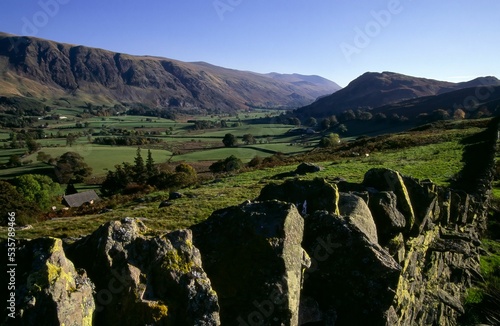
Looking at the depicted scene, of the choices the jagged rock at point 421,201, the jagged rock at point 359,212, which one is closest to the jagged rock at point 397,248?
the jagged rock at point 359,212

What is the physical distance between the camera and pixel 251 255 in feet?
18.6

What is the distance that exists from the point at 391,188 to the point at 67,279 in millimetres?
8522

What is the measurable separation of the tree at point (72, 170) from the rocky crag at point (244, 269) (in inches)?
3538

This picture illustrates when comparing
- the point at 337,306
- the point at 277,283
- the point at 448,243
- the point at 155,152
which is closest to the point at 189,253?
the point at 277,283

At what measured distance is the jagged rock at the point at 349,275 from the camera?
6172mm

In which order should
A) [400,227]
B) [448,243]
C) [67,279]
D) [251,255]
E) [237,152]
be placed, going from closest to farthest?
[67,279] → [251,255] → [400,227] → [448,243] → [237,152]

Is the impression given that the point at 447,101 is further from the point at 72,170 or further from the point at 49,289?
the point at 49,289

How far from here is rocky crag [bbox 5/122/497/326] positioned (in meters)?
4.46

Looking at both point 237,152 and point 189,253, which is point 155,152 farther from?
point 189,253

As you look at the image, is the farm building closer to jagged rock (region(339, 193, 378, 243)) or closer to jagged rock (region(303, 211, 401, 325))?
jagged rock (region(339, 193, 378, 243))

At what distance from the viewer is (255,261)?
557 cm

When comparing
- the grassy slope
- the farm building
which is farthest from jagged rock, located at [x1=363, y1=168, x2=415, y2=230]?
the farm building

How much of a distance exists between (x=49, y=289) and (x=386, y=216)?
7300 mm

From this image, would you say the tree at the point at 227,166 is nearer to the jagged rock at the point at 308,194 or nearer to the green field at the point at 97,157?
the green field at the point at 97,157
